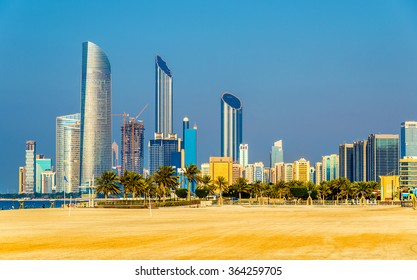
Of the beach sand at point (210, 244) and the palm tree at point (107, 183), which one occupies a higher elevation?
the palm tree at point (107, 183)

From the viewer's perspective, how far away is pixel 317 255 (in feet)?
112

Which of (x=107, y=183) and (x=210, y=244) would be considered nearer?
(x=210, y=244)

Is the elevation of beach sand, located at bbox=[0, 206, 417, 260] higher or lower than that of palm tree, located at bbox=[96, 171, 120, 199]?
lower

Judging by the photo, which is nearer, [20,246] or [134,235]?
[20,246]

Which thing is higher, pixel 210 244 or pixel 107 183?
pixel 107 183

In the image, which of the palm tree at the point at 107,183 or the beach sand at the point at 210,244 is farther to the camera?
the palm tree at the point at 107,183

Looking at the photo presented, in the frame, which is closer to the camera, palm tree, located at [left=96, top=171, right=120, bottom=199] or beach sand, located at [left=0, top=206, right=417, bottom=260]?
beach sand, located at [left=0, top=206, right=417, bottom=260]
